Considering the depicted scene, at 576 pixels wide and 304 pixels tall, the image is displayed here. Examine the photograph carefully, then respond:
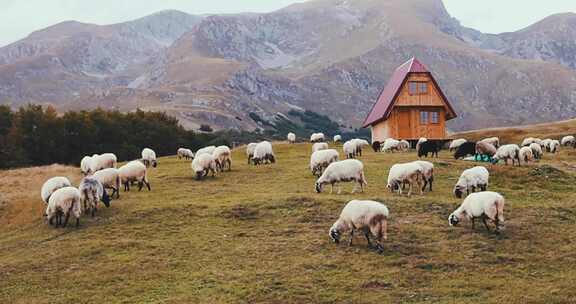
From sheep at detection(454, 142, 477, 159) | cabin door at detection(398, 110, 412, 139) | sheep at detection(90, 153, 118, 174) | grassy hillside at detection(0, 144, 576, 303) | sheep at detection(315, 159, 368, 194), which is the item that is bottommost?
grassy hillside at detection(0, 144, 576, 303)

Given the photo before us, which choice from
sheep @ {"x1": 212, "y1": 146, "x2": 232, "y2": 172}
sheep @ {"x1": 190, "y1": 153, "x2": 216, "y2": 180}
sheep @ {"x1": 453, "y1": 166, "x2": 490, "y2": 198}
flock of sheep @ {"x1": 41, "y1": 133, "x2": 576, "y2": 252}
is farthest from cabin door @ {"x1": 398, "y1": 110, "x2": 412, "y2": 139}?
sheep @ {"x1": 453, "y1": 166, "x2": 490, "y2": 198}

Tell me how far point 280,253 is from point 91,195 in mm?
10427

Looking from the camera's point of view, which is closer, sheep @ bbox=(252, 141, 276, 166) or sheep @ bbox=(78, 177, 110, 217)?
sheep @ bbox=(78, 177, 110, 217)

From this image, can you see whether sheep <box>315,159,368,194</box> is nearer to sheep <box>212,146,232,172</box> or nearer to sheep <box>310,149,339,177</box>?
sheep <box>310,149,339,177</box>

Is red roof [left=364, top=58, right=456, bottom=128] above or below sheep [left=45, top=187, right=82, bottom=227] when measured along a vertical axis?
above

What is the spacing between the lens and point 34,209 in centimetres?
2998

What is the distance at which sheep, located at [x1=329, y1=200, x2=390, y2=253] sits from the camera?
20422mm

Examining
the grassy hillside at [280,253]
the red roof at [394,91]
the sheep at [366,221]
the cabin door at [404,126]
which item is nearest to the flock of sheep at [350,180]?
the sheep at [366,221]

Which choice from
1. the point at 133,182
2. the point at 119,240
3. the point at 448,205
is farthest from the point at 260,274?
the point at 133,182

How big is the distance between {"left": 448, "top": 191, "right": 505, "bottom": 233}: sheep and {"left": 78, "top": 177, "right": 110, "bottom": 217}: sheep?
14883 mm

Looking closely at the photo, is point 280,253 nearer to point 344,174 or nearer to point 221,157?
point 344,174

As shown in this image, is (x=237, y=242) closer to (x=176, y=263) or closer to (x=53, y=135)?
(x=176, y=263)

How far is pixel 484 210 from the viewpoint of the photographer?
22.0 m

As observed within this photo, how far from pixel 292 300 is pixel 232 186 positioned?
17.1 meters
